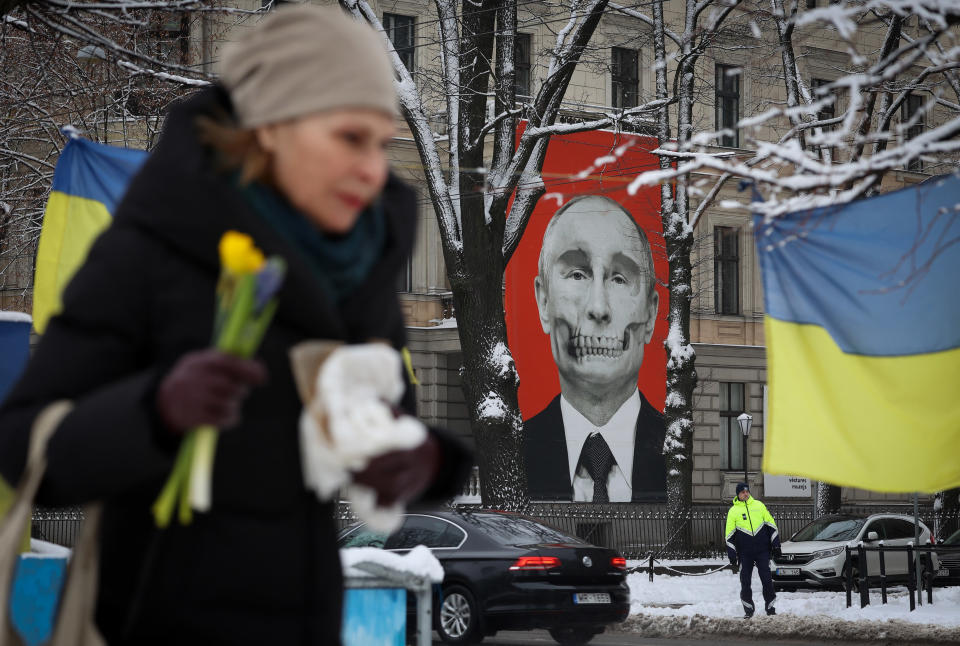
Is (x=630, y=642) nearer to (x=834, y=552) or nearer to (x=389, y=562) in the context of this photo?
(x=834, y=552)

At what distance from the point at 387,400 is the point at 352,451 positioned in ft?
0.57

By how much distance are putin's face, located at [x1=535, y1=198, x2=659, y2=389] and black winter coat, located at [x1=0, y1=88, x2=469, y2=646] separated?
33042mm

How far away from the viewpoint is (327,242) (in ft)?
7.09

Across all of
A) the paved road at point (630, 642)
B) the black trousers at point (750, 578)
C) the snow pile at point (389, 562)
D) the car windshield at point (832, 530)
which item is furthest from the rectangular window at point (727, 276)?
the snow pile at point (389, 562)

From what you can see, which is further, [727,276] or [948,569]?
[727,276]

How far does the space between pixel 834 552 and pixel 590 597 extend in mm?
9730

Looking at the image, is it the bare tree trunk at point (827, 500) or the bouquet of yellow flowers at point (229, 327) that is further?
the bare tree trunk at point (827, 500)

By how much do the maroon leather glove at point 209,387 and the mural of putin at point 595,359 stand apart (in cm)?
3324

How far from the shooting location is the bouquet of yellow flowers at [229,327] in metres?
1.86

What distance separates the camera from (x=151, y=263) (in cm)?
207

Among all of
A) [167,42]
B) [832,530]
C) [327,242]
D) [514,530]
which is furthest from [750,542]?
[327,242]

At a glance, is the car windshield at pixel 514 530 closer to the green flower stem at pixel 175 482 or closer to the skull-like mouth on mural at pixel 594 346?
the green flower stem at pixel 175 482

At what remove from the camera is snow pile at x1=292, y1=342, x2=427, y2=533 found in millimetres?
1974

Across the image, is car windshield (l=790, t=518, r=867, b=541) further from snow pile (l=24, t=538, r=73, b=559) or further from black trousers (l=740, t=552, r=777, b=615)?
snow pile (l=24, t=538, r=73, b=559)
